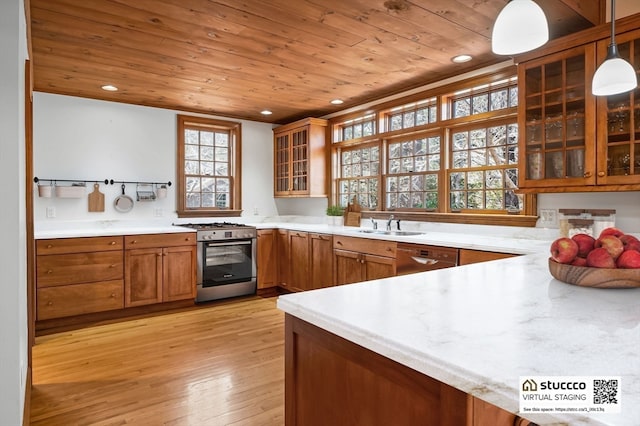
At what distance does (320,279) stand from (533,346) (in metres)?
3.83

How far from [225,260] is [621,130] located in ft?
13.1

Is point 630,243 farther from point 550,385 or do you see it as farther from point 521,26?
point 550,385

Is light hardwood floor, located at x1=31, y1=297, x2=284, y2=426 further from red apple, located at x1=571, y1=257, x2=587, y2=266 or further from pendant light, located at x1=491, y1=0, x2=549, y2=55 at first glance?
pendant light, located at x1=491, y1=0, x2=549, y2=55

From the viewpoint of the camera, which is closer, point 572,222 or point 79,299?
point 572,222

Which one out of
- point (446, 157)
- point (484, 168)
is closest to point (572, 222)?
point (484, 168)

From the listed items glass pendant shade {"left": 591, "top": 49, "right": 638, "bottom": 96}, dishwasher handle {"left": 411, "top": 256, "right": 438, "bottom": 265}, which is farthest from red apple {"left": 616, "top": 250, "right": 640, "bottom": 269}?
dishwasher handle {"left": 411, "top": 256, "right": 438, "bottom": 265}

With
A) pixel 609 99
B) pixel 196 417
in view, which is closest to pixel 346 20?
pixel 609 99

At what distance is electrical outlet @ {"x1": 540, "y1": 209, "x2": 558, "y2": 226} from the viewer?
315cm

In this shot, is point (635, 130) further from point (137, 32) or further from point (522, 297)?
point (137, 32)

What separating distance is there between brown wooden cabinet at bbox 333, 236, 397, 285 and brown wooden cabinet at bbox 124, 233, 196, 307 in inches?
67.0

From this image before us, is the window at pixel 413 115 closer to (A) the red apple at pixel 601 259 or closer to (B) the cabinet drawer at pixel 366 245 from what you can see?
(B) the cabinet drawer at pixel 366 245

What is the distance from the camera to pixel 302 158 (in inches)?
214

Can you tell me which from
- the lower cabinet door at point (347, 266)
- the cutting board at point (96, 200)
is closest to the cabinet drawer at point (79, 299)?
the cutting board at point (96, 200)

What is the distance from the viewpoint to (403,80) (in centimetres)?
400
